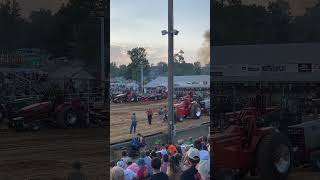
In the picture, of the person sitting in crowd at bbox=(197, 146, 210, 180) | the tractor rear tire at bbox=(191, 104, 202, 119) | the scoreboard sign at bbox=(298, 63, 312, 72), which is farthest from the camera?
the tractor rear tire at bbox=(191, 104, 202, 119)

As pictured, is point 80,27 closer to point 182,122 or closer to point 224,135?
point 224,135

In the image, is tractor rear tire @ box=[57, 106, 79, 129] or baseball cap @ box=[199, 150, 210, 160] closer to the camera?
baseball cap @ box=[199, 150, 210, 160]

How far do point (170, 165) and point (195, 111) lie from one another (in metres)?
5.50

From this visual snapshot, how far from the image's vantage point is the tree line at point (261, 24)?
11.4 ft

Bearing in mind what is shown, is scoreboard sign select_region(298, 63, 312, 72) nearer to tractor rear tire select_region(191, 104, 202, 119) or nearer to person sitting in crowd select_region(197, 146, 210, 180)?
person sitting in crowd select_region(197, 146, 210, 180)

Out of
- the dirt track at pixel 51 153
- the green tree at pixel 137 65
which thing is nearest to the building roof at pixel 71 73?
the dirt track at pixel 51 153

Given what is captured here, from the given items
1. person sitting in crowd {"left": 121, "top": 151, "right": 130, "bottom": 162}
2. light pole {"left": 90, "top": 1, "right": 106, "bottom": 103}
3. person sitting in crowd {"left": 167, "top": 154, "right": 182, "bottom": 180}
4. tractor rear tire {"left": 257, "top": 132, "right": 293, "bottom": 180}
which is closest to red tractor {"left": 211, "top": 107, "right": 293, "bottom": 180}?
tractor rear tire {"left": 257, "top": 132, "right": 293, "bottom": 180}

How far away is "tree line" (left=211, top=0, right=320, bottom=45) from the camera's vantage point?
348 centimetres

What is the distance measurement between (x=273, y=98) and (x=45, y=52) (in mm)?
1874

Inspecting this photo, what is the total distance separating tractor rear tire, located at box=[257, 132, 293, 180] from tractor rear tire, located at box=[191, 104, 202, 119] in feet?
22.2

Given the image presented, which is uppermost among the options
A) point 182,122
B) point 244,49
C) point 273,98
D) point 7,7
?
point 7,7

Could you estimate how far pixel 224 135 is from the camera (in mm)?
3695

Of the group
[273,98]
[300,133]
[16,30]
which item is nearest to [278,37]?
[273,98]

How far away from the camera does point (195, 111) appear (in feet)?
35.1
